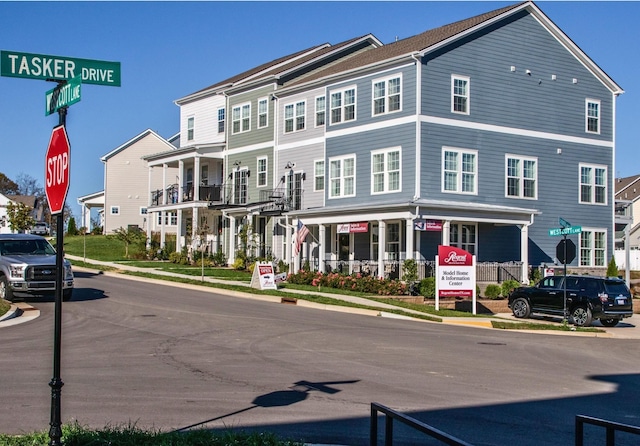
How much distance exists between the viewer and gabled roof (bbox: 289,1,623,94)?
111 feet

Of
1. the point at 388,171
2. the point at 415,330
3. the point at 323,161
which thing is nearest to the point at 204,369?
the point at 415,330

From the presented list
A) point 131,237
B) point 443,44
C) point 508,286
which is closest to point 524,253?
point 508,286

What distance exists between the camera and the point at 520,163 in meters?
36.6

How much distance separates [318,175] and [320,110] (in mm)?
3240

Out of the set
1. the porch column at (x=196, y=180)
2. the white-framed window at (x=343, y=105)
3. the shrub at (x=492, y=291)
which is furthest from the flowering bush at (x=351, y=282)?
the porch column at (x=196, y=180)

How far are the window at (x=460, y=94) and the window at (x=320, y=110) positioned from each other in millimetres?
6974

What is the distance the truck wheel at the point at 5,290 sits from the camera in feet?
78.0

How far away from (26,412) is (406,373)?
668 centimetres

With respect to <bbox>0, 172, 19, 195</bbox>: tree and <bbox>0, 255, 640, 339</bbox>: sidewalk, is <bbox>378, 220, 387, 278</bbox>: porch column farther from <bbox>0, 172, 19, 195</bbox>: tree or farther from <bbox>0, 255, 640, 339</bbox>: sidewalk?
<bbox>0, 172, 19, 195</bbox>: tree

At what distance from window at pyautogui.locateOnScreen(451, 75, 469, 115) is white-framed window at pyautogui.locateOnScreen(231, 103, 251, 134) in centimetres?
1387

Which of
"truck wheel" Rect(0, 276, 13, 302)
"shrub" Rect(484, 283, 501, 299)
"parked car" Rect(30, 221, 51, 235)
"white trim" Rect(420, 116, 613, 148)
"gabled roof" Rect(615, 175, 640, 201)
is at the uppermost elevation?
"gabled roof" Rect(615, 175, 640, 201)

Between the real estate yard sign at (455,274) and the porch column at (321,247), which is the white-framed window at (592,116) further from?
the real estate yard sign at (455,274)

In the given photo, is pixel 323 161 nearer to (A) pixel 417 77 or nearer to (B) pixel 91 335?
(A) pixel 417 77

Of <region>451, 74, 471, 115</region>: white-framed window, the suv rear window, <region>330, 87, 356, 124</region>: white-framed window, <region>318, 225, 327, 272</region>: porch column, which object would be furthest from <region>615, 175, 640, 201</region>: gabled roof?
the suv rear window
